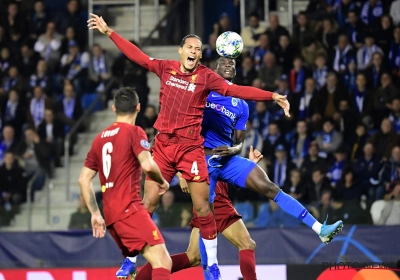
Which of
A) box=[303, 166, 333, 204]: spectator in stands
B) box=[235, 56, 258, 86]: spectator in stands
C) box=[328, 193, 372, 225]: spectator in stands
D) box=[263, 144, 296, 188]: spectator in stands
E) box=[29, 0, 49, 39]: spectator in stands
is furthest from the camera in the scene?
box=[29, 0, 49, 39]: spectator in stands

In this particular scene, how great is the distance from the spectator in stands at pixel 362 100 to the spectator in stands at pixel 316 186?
136 cm

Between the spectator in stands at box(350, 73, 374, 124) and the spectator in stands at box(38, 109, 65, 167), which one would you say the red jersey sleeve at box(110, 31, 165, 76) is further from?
the spectator in stands at box(38, 109, 65, 167)

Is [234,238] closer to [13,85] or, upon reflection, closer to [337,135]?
[337,135]

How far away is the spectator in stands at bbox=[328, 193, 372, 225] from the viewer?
1203 centimetres

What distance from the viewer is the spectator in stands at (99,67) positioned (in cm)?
1627

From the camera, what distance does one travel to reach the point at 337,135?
13.9m

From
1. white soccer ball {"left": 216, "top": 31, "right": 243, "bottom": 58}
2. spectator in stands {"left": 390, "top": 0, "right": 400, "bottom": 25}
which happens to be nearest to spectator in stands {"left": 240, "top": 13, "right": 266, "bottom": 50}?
spectator in stands {"left": 390, "top": 0, "right": 400, "bottom": 25}

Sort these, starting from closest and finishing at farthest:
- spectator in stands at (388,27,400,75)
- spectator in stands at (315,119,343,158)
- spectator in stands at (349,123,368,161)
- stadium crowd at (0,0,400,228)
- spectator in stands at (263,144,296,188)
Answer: stadium crowd at (0,0,400,228) < spectator in stands at (263,144,296,188) < spectator in stands at (349,123,368,161) < spectator in stands at (315,119,343,158) < spectator in stands at (388,27,400,75)

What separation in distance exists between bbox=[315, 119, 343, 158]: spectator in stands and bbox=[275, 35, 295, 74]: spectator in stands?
1625 millimetres

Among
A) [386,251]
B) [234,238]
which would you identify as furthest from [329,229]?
[386,251]

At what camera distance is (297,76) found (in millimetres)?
14922

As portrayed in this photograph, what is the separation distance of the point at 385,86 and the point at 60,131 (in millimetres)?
5357

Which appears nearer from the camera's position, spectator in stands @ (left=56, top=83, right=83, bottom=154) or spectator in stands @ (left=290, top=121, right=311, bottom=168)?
spectator in stands @ (left=290, top=121, right=311, bottom=168)

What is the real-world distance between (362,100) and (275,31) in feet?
6.97
